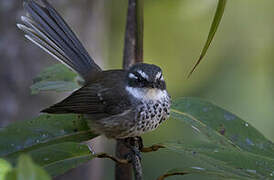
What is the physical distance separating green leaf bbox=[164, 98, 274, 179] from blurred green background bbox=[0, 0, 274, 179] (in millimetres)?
2086

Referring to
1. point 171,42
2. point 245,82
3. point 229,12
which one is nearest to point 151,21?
point 171,42

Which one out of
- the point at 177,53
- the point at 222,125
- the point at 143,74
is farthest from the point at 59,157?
the point at 177,53

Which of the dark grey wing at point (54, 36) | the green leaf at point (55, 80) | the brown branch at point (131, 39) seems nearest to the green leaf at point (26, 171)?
the brown branch at point (131, 39)

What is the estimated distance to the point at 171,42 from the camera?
5.99 meters

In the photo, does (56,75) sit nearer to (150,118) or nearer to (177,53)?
(150,118)

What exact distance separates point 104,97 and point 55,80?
0.49 metres

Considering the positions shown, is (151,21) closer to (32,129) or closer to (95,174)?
(95,174)

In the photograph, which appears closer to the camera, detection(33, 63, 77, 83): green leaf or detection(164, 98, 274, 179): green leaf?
detection(164, 98, 274, 179): green leaf

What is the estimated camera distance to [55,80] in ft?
10.6

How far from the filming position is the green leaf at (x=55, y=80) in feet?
10.2

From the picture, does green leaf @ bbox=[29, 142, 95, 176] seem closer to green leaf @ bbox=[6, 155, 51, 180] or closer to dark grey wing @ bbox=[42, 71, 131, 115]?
green leaf @ bbox=[6, 155, 51, 180]

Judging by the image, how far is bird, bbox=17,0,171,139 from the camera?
3373 millimetres

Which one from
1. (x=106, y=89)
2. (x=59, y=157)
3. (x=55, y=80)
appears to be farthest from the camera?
(x=106, y=89)

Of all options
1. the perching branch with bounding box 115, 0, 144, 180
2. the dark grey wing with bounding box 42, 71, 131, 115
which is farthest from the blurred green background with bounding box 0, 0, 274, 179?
the perching branch with bounding box 115, 0, 144, 180
